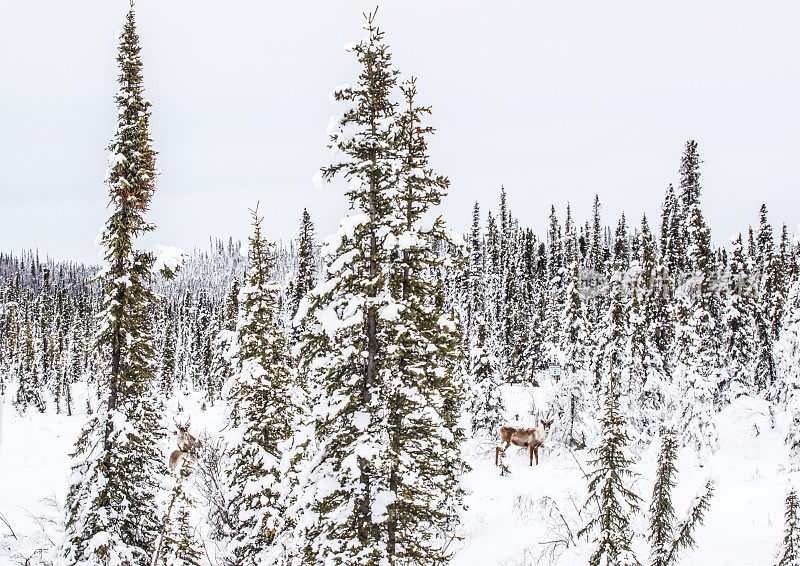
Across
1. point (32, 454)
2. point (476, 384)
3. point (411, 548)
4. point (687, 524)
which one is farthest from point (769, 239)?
point (32, 454)

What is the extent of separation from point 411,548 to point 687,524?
557 centimetres

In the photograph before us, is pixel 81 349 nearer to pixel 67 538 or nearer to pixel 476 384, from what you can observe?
pixel 476 384

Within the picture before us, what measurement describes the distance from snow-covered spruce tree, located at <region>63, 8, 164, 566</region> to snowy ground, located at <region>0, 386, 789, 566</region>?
16.8 ft

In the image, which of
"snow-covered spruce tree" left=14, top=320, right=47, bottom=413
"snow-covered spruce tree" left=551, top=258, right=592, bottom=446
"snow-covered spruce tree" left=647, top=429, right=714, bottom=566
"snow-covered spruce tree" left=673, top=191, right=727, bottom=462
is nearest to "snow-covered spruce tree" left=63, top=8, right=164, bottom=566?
"snow-covered spruce tree" left=647, top=429, right=714, bottom=566

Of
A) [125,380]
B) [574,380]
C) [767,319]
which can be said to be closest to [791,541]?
[125,380]

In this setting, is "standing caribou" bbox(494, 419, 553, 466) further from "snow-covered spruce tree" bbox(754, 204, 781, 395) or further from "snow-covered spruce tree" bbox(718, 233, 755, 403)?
"snow-covered spruce tree" bbox(754, 204, 781, 395)

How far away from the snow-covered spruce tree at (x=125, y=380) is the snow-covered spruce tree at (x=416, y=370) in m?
7.91

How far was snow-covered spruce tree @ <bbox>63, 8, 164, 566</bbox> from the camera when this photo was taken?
1424 cm

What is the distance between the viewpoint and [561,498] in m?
21.1

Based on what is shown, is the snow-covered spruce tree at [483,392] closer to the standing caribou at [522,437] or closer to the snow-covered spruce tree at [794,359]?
the standing caribou at [522,437]

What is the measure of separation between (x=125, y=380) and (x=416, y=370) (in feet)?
30.2

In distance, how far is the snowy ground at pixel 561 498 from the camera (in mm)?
14711

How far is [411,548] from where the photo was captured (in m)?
11.2

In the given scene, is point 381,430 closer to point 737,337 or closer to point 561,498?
point 561,498
